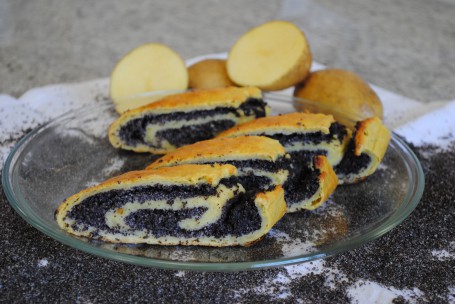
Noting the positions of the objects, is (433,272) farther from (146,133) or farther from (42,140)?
(42,140)

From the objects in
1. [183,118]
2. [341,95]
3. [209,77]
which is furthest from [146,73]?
[341,95]

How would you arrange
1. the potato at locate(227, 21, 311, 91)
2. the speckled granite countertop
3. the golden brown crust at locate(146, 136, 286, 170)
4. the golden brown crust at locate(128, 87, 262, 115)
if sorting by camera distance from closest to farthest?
the speckled granite countertop, the golden brown crust at locate(146, 136, 286, 170), the golden brown crust at locate(128, 87, 262, 115), the potato at locate(227, 21, 311, 91)

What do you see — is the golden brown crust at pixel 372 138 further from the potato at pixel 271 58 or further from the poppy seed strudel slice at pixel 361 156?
the potato at pixel 271 58

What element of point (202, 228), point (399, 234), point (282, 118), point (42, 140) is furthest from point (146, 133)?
point (399, 234)

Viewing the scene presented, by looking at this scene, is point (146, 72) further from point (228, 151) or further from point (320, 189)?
point (320, 189)

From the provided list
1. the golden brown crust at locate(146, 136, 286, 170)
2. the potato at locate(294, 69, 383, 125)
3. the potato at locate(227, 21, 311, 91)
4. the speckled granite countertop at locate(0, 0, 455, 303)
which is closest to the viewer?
the speckled granite countertop at locate(0, 0, 455, 303)

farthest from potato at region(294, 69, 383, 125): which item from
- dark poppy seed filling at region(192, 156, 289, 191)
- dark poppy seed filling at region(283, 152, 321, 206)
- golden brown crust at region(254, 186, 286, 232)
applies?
golden brown crust at region(254, 186, 286, 232)

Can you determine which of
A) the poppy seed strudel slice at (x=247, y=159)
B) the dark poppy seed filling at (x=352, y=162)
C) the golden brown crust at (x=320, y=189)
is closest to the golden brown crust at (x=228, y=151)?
the poppy seed strudel slice at (x=247, y=159)

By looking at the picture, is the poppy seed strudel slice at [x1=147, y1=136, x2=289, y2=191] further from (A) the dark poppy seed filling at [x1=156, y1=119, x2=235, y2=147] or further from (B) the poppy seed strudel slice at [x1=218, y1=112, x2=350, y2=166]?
(A) the dark poppy seed filling at [x1=156, y1=119, x2=235, y2=147]
